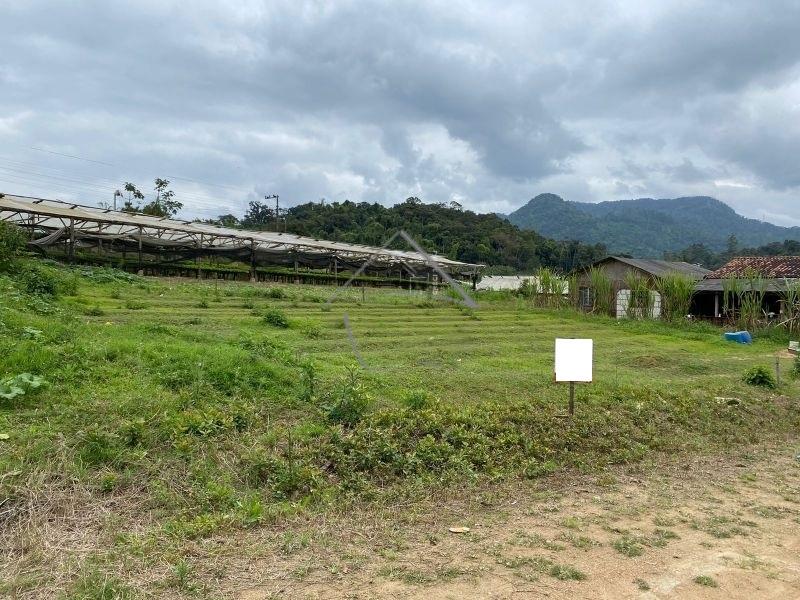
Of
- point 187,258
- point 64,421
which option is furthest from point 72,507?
point 187,258

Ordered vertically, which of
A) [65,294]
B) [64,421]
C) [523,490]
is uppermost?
[65,294]

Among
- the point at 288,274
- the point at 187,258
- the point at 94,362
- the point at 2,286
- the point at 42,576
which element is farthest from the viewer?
the point at 288,274

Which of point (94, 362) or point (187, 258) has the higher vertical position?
point (187, 258)

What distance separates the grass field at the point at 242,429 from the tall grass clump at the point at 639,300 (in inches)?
515

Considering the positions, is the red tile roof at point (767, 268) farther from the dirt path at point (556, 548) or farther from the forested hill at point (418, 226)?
the dirt path at point (556, 548)

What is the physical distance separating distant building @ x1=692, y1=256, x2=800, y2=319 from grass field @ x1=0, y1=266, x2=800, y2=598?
1320 cm

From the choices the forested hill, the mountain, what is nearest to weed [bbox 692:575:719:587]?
the forested hill

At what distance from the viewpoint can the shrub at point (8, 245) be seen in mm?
13602

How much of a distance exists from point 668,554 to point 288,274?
25.3m

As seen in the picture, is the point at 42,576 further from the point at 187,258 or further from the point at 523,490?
the point at 187,258

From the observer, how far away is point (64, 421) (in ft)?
18.3

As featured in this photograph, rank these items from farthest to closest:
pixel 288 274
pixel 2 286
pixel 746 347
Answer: pixel 288 274 → pixel 746 347 → pixel 2 286

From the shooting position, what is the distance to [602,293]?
90.1 ft

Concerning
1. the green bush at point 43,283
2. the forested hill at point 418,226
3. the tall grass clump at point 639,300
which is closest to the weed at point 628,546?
the forested hill at point 418,226
